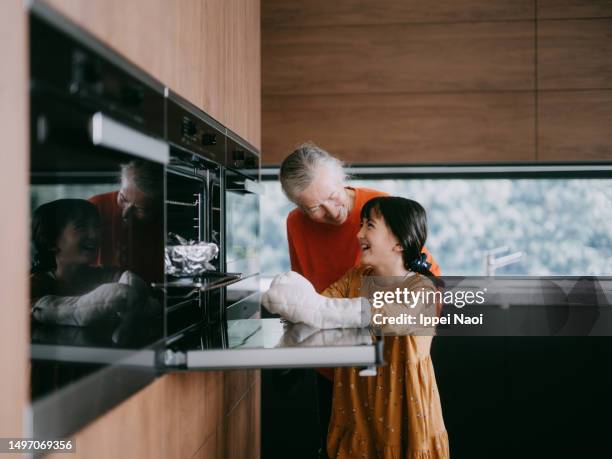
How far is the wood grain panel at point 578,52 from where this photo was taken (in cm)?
264

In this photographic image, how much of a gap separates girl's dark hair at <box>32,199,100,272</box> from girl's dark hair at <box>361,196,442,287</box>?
0.87 meters

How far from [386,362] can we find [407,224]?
36 cm

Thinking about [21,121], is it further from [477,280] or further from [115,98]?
[477,280]

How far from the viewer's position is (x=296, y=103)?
277cm

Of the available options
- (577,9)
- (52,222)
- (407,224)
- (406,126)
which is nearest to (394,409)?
(407,224)

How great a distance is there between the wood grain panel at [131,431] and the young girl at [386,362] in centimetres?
42

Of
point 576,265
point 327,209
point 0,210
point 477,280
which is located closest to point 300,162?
point 327,209

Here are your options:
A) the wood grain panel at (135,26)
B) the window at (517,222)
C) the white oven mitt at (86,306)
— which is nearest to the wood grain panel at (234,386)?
the white oven mitt at (86,306)

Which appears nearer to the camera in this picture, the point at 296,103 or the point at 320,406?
the point at 320,406

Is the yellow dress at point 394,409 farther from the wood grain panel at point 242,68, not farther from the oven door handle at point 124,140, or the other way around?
the oven door handle at point 124,140

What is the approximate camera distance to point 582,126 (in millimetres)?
2648

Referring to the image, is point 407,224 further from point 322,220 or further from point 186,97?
point 186,97

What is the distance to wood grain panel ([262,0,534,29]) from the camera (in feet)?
8.80

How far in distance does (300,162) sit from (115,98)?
901mm
